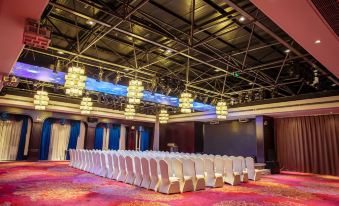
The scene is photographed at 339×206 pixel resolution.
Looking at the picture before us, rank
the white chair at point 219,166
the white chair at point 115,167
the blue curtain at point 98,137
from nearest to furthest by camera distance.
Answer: the white chair at point 219,166 < the white chair at point 115,167 < the blue curtain at point 98,137

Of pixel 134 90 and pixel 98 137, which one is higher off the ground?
pixel 134 90

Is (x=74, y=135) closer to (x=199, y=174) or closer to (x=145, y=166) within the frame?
(x=145, y=166)

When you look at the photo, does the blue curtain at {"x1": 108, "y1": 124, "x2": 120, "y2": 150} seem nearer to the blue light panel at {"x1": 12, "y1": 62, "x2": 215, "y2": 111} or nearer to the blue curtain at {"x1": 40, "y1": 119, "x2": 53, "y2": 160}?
Answer: the blue curtain at {"x1": 40, "y1": 119, "x2": 53, "y2": 160}

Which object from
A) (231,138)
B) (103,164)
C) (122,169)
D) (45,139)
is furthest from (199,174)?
(45,139)

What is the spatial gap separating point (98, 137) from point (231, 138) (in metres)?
9.97

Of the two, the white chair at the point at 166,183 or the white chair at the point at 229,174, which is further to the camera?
the white chair at the point at 229,174

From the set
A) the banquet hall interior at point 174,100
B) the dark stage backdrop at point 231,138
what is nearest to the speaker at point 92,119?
the banquet hall interior at point 174,100

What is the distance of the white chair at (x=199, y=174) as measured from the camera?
689 centimetres

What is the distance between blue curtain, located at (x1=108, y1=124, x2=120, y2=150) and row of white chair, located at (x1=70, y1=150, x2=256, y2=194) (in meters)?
9.77

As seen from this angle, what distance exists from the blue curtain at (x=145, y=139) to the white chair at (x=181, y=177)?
14.4m

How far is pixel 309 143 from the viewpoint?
1291 cm

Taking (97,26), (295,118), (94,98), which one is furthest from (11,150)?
(295,118)

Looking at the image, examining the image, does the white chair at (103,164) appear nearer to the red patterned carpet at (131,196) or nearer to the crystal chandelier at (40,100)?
the red patterned carpet at (131,196)

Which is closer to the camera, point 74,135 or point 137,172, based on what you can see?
point 137,172
